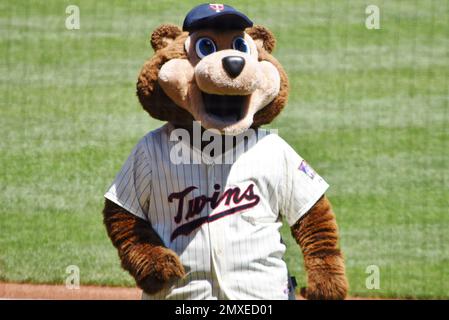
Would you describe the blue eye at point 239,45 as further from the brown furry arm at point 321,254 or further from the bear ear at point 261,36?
the brown furry arm at point 321,254

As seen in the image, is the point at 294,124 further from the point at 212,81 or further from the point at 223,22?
the point at 212,81

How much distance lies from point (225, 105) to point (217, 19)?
0.98ft

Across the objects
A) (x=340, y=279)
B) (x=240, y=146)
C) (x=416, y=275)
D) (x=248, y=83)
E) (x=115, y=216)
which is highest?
(x=248, y=83)

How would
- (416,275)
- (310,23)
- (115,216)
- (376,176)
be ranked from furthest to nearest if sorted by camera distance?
1. (310,23)
2. (376,176)
3. (416,275)
4. (115,216)

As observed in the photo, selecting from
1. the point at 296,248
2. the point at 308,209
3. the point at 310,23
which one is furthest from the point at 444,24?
the point at 308,209

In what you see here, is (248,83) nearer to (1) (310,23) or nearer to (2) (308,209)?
(2) (308,209)

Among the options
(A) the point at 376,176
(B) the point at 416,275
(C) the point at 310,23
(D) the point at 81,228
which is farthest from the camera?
(C) the point at 310,23

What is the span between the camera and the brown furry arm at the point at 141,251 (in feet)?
9.98

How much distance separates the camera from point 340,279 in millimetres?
3195

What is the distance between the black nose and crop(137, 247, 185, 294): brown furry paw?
0.63 meters

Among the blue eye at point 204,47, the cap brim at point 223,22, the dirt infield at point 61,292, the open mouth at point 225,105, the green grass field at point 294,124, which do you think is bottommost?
the dirt infield at point 61,292

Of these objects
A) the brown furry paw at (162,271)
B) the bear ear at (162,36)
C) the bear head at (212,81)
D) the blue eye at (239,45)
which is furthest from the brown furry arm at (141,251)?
the blue eye at (239,45)

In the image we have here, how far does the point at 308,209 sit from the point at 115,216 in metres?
0.68

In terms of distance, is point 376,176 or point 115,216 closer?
point 115,216
